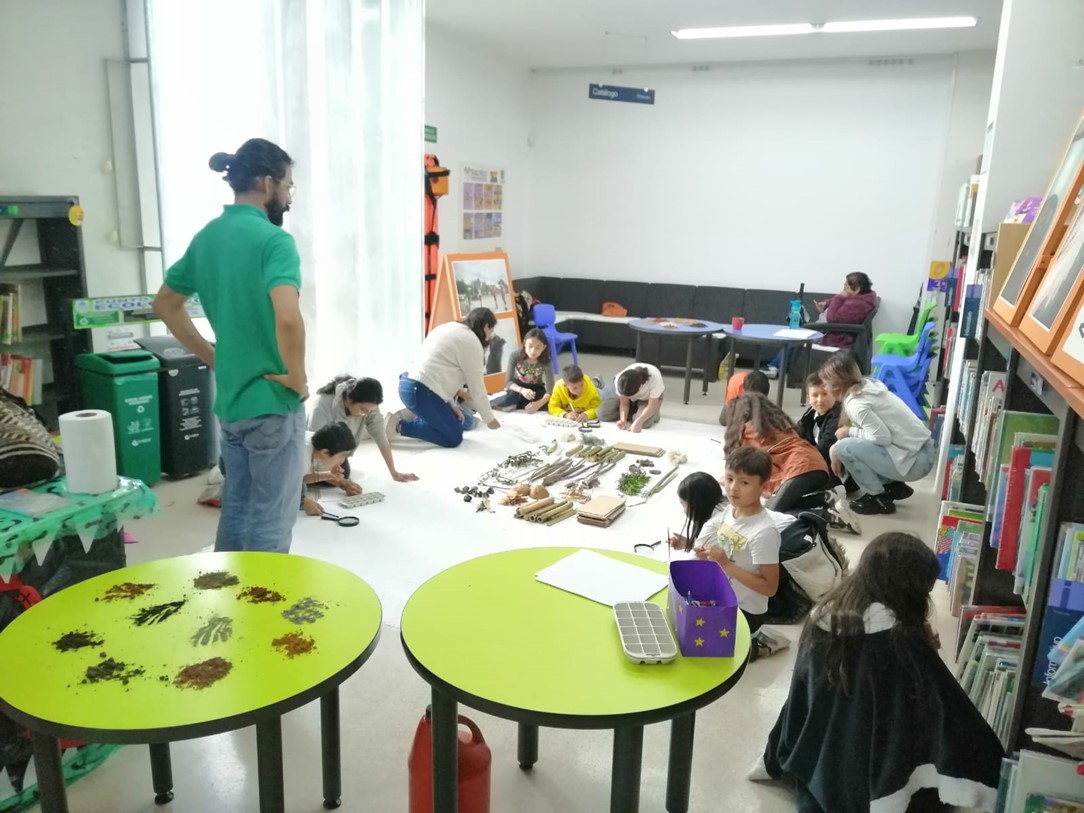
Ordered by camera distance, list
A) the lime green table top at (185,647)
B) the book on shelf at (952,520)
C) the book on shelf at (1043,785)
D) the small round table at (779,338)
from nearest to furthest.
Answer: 1. the lime green table top at (185,647)
2. the book on shelf at (1043,785)
3. the book on shelf at (952,520)
4. the small round table at (779,338)

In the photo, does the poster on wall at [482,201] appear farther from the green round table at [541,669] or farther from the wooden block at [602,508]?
the green round table at [541,669]

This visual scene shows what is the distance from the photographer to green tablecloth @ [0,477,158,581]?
1.78 meters

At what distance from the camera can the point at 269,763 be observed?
4.85 feet

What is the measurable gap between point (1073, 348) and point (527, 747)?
1.61 meters

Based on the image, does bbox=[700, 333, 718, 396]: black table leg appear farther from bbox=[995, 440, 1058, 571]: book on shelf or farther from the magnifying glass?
bbox=[995, 440, 1058, 571]: book on shelf

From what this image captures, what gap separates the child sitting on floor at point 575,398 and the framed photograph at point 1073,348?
380 centimetres

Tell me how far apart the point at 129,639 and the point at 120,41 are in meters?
3.98

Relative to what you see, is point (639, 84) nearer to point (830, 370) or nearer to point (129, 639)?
point (830, 370)

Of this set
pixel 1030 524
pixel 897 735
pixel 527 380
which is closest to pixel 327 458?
pixel 527 380

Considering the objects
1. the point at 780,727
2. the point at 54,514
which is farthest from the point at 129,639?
the point at 780,727

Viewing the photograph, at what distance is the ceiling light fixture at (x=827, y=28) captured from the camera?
19.9ft

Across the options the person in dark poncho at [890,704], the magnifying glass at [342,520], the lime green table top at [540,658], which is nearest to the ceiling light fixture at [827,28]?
the magnifying glass at [342,520]

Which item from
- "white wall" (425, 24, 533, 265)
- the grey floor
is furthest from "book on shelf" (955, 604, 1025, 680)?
"white wall" (425, 24, 533, 265)

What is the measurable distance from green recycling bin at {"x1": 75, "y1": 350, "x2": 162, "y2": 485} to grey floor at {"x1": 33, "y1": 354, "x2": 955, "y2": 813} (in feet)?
7.13
